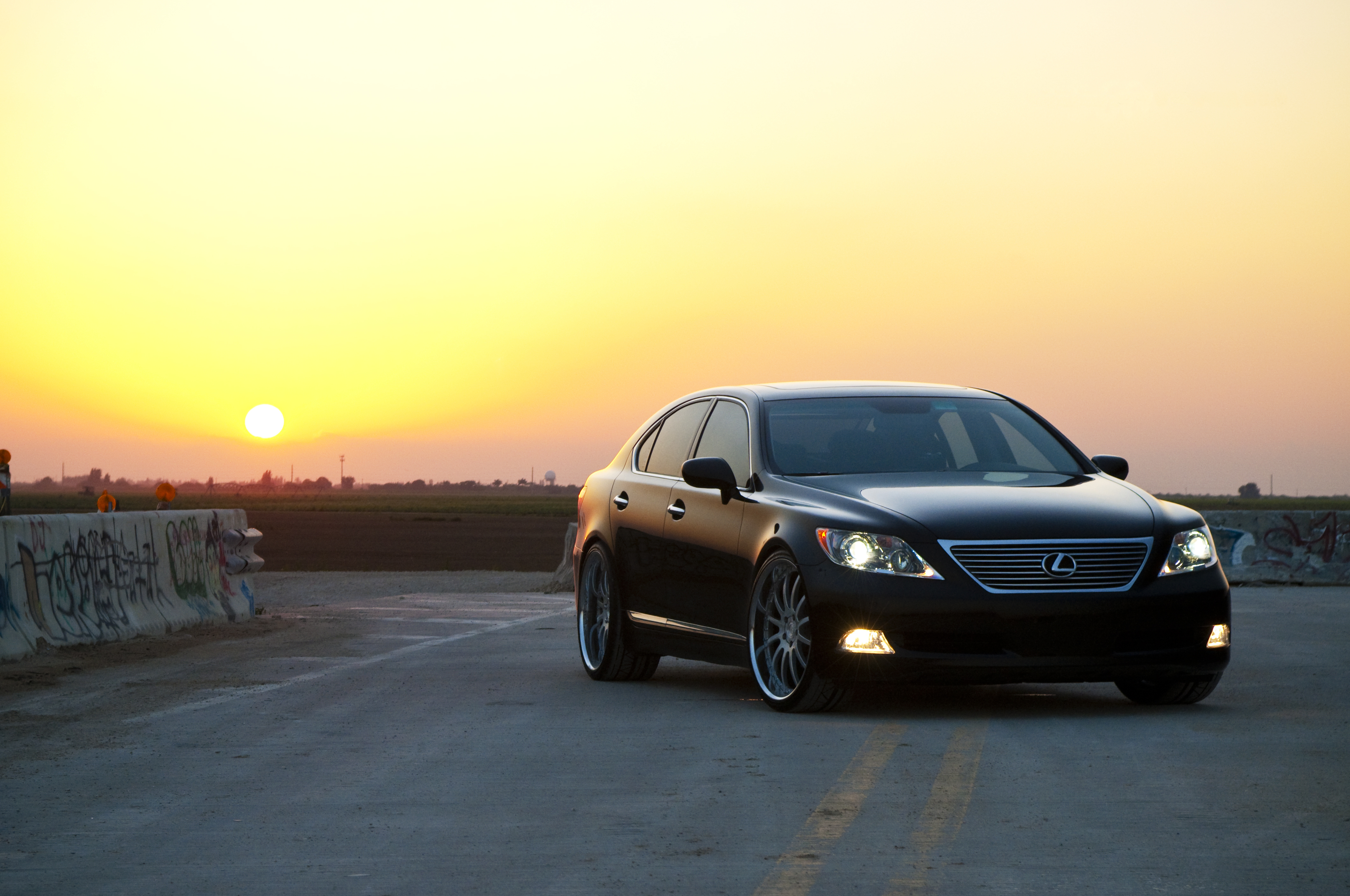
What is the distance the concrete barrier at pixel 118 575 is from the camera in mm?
12188

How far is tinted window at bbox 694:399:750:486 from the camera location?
945 cm

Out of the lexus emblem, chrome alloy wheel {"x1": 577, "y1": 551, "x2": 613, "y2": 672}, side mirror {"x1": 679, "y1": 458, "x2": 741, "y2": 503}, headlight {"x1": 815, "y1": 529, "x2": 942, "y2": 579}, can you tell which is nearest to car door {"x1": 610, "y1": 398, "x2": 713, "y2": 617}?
chrome alloy wheel {"x1": 577, "y1": 551, "x2": 613, "y2": 672}

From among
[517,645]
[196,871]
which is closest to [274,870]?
[196,871]

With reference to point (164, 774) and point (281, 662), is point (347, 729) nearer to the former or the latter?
point (164, 774)

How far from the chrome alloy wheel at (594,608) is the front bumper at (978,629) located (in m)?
2.57

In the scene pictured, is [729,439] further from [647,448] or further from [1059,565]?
[1059,565]

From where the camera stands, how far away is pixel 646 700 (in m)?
9.27

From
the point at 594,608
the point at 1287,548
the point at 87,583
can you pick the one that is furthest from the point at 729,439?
the point at 1287,548

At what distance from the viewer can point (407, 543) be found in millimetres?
55750

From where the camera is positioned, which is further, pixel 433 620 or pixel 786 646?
pixel 433 620

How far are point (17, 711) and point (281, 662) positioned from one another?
2704mm

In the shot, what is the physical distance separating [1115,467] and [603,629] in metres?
3.17

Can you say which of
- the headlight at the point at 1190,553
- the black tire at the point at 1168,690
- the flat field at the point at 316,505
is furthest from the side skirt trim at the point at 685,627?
the flat field at the point at 316,505

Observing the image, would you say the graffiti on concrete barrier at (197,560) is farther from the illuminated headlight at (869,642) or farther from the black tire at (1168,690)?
the black tire at (1168,690)
